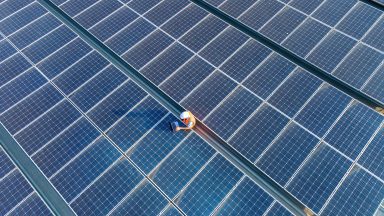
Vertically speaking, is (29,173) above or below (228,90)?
below

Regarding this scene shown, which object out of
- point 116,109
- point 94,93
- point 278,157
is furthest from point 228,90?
point 94,93

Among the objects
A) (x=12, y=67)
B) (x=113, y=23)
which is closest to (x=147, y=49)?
(x=113, y=23)

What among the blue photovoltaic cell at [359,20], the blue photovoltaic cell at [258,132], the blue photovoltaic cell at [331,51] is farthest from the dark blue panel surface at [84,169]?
the blue photovoltaic cell at [359,20]

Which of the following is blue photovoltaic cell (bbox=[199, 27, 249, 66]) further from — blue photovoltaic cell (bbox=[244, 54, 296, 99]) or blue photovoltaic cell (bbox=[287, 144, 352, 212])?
blue photovoltaic cell (bbox=[287, 144, 352, 212])

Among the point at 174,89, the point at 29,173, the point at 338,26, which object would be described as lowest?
the point at 29,173

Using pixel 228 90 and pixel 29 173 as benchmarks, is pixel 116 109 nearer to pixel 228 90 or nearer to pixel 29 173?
pixel 29 173

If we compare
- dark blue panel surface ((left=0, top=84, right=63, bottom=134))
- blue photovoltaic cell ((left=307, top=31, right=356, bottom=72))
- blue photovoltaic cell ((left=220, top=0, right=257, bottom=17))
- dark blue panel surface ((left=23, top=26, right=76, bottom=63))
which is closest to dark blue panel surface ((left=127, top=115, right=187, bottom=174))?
dark blue panel surface ((left=0, top=84, right=63, bottom=134))

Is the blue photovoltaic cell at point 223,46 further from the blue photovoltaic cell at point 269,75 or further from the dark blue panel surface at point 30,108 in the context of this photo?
the dark blue panel surface at point 30,108
